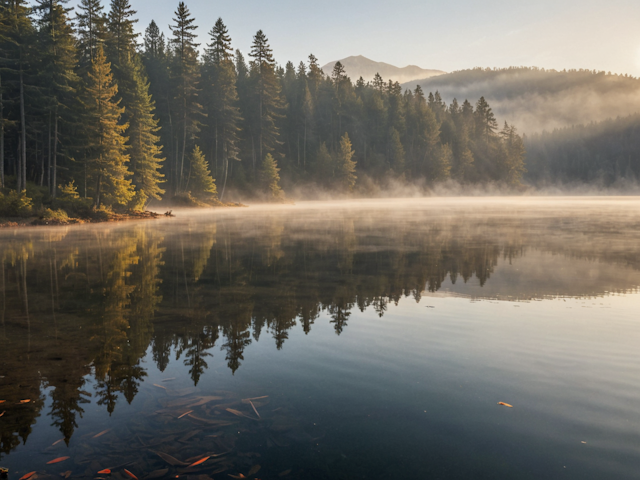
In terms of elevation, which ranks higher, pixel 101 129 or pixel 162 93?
pixel 162 93

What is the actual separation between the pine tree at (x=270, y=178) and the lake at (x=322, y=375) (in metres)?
59.4

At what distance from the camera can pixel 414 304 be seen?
9.29 metres

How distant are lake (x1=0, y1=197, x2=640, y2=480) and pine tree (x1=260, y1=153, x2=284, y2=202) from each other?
5944cm

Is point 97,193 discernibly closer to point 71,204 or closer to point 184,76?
point 71,204

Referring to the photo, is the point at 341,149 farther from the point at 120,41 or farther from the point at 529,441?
the point at 529,441

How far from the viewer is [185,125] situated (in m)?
61.0

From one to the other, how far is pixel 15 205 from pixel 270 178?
4210 cm

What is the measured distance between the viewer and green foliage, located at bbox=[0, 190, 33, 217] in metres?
32.0

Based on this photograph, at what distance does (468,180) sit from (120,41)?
93.3 m

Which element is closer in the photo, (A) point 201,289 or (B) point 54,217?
(A) point 201,289

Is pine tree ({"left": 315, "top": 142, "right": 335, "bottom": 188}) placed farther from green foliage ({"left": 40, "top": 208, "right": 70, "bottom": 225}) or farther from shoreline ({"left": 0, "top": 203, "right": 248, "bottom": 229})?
green foliage ({"left": 40, "top": 208, "right": 70, "bottom": 225})

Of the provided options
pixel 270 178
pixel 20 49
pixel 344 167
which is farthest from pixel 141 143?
pixel 344 167

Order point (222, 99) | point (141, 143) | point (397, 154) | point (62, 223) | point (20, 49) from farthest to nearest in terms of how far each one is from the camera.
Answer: point (397, 154) < point (222, 99) < point (141, 143) < point (20, 49) < point (62, 223)

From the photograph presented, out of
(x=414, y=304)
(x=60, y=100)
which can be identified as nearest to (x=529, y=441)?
(x=414, y=304)
